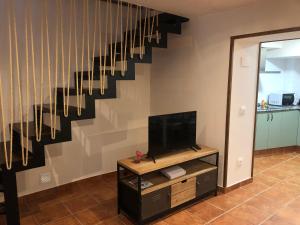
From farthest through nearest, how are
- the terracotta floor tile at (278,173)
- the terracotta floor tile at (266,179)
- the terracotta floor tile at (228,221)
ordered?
the terracotta floor tile at (278,173), the terracotta floor tile at (266,179), the terracotta floor tile at (228,221)

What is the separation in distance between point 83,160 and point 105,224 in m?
1.14

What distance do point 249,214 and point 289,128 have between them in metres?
2.78

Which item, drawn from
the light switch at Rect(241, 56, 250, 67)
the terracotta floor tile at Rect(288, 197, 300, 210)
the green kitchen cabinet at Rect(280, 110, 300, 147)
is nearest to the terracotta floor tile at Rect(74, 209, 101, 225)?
the terracotta floor tile at Rect(288, 197, 300, 210)

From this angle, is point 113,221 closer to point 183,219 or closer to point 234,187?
point 183,219

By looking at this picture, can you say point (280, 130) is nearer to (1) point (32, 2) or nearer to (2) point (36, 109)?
(2) point (36, 109)

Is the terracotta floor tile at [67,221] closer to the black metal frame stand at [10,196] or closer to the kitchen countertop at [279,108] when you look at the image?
the black metal frame stand at [10,196]

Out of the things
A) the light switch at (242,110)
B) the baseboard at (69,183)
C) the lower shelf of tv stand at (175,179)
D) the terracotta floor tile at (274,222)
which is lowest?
the terracotta floor tile at (274,222)

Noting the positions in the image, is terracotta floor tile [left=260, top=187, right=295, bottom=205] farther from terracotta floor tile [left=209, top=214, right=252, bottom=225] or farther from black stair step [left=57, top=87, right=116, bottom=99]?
black stair step [left=57, top=87, right=116, bottom=99]

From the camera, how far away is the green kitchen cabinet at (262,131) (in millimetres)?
4566

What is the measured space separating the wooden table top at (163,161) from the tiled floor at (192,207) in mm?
611

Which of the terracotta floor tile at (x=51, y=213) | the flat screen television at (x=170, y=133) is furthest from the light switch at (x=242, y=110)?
the terracotta floor tile at (x=51, y=213)

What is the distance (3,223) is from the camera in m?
2.64

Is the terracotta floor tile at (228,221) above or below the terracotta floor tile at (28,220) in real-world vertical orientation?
above

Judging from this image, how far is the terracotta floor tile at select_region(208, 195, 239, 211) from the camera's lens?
2965mm
